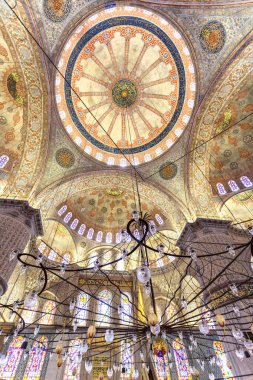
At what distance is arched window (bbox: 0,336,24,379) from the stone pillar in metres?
3.42

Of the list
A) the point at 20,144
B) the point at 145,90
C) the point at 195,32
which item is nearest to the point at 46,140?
the point at 20,144

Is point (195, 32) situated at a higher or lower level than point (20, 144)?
higher

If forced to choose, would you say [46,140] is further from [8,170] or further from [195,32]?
[195,32]

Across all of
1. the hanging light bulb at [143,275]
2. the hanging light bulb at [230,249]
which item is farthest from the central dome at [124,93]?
the hanging light bulb at [143,275]

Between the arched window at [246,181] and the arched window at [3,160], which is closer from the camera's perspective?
the arched window at [3,160]

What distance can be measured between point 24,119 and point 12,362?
32.9ft

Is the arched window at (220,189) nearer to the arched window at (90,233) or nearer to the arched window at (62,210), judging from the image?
the arched window at (90,233)

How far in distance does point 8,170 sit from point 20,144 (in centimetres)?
126

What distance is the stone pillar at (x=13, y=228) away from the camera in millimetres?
6952

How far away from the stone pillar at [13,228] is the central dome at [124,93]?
23.2 feet

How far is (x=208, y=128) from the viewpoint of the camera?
34.2 feet

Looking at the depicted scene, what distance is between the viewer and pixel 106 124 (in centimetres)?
1226

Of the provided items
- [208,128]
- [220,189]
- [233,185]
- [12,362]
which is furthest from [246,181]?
[12,362]

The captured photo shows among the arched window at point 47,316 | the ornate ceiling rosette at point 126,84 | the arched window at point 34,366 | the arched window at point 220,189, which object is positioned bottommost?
the arched window at point 34,366
